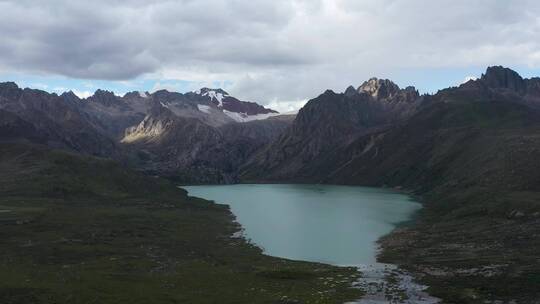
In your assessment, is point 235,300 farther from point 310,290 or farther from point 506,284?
point 506,284

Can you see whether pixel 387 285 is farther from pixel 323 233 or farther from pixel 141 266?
pixel 323 233

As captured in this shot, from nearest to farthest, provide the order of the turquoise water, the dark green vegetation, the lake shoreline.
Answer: the dark green vegetation → the lake shoreline → the turquoise water

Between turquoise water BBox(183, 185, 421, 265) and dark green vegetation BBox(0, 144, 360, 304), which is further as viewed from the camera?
turquoise water BBox(183, 185, 421, 265)

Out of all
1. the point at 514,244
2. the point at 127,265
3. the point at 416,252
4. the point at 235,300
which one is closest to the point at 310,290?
the point at 235,300

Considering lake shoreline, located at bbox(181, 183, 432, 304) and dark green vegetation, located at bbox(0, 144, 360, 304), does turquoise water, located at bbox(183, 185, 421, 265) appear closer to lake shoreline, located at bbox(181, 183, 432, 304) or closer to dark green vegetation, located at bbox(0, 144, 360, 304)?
dark green vegetation, located at bbox(0, 144, 360, 304)

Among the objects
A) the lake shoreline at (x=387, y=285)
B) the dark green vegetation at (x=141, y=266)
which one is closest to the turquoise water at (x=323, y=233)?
the dark green vegetation at (x=141, y=266)

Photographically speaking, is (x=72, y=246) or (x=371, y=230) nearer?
(x=72, y=246)

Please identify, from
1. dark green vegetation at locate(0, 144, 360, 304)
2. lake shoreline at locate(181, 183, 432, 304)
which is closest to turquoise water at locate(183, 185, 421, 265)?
dark green vegetation at locate(0, 144, 360, 304)

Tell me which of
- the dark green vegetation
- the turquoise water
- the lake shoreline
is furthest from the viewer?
the turquoise water

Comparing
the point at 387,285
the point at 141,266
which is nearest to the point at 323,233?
the point at 141,266

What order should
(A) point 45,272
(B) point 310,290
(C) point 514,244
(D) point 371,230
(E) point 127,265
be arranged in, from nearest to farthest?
1. (B) point 310,290
2. (A) point 45,272
3. (E) point 127,265
4. (C) point 514,244
5. (D) point 371,230

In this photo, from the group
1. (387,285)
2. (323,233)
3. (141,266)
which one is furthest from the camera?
(323,233)
